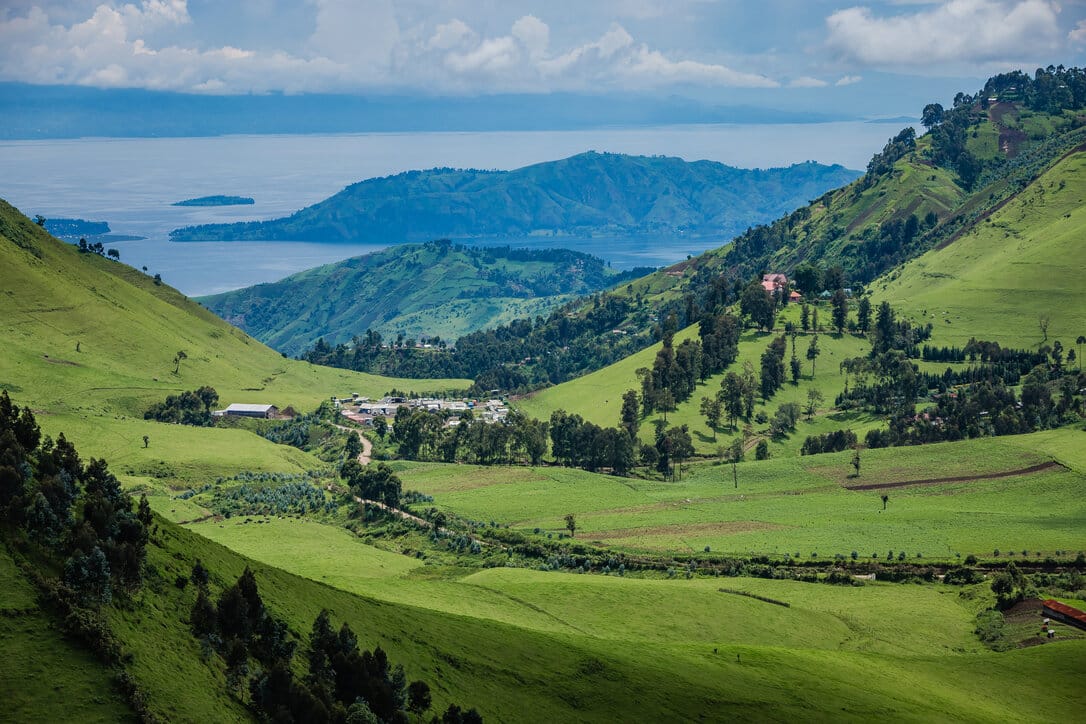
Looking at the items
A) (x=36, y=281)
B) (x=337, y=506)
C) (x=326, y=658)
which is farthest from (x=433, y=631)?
(x=36, y=281)

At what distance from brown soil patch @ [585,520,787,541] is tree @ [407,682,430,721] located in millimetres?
62705

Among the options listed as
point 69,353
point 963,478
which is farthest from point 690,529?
point 69,353

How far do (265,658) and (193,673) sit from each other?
19.9 feet

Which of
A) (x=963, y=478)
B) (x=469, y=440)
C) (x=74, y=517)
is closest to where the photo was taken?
(x=74, y=517)

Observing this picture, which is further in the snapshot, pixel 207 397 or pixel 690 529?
pixel 207 397

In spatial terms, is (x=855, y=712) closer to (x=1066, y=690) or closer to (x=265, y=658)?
(x=1066, y=690)

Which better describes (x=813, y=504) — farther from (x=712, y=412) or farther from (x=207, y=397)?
(x=207, y=397)

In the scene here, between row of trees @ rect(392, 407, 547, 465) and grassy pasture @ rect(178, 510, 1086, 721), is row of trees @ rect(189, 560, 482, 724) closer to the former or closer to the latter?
grassy pasture @ rect(178, 510, 1086, 721)

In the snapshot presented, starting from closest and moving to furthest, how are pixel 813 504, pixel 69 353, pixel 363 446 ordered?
pixel 813 504
pixel 363 446
pixel 69 353

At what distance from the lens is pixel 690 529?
408ft

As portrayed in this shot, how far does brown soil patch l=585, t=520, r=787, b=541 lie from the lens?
122375mm

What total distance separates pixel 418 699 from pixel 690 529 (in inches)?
2766

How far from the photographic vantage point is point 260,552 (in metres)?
103

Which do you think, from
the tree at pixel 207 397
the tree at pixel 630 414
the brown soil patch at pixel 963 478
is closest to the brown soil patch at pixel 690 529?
the brown soil patch at pixel 963 478
